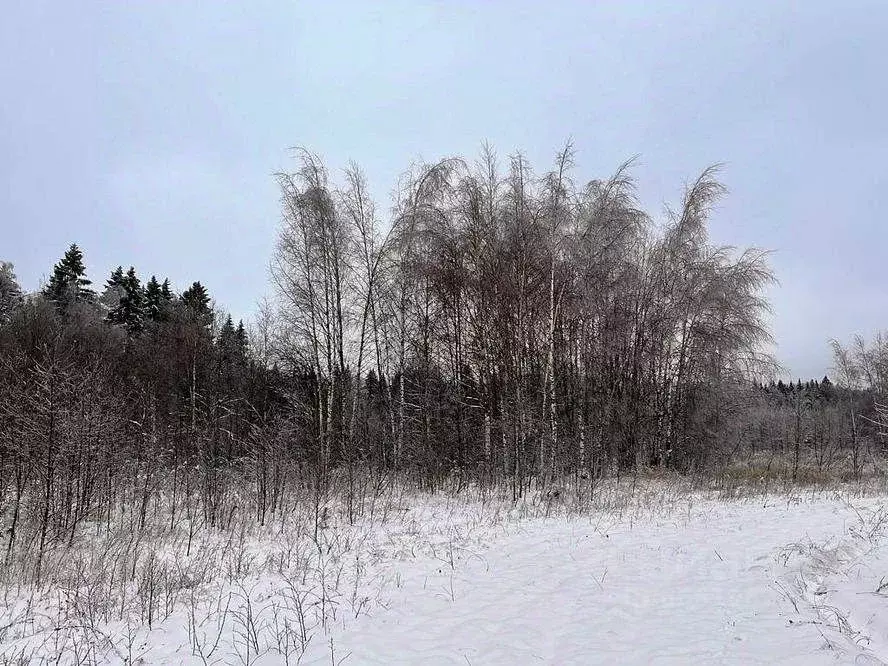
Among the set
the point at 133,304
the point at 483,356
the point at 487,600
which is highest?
the point at 133,304

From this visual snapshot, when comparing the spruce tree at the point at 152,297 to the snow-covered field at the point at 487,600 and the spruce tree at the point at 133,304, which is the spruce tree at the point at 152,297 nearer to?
the spruce tree at the point at 133,304

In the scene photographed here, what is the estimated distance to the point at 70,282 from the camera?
1686 inches

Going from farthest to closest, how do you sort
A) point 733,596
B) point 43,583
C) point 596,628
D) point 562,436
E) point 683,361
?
point 683,361 < point 562,436 < point 43,583 < point 733,596 < point 596,628

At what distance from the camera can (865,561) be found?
5.93m

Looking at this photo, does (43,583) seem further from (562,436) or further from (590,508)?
(562,436)

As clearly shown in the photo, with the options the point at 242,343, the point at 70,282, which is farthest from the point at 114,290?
the point at 242,343

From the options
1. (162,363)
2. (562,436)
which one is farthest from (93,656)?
(162,363)

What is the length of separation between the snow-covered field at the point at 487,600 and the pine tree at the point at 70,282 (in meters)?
42.4

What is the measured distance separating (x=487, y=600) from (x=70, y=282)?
166ft

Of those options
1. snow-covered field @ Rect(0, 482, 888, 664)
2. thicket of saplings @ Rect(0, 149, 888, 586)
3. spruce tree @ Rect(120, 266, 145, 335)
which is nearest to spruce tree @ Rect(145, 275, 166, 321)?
spruce tree @ Rect(120, 266, 145, 335)

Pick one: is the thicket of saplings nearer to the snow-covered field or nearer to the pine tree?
the snow-covered field

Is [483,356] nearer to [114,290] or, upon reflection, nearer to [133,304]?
[133,304]

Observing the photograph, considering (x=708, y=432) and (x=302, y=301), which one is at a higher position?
(x=302, y=301)

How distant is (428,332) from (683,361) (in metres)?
9.28
